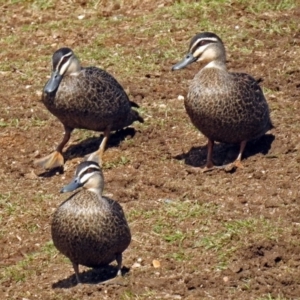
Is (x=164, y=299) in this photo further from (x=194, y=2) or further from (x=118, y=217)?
(x=194, y=2)

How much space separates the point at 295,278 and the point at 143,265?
3.50 ft

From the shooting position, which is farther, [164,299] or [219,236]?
[219,236]

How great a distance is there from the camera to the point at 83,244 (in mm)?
7074

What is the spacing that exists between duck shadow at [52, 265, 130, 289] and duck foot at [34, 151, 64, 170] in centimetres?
195

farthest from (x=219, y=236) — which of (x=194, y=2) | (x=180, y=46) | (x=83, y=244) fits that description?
(x=194, y=2)

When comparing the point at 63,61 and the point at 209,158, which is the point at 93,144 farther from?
the point at 209,158

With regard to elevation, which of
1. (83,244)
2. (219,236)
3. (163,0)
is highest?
(83,244)

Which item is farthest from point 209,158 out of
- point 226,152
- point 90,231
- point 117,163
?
point 90,231

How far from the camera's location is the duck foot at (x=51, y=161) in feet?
30.8

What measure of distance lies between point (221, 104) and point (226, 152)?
2.29 feet

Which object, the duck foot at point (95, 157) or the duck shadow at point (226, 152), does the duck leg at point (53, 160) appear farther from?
the duck shadow at point (226, 152)

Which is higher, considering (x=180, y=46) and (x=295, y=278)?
(x=295, y=278)

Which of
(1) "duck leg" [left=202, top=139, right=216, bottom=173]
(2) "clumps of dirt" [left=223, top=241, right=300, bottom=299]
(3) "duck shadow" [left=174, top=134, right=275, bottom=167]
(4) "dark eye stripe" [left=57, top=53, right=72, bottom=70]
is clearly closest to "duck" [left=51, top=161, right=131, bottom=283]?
(2) "clumps of dirt" [left=223, top=241, right=300, bottom=299]

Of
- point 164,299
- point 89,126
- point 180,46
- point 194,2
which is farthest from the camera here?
point 194,2
